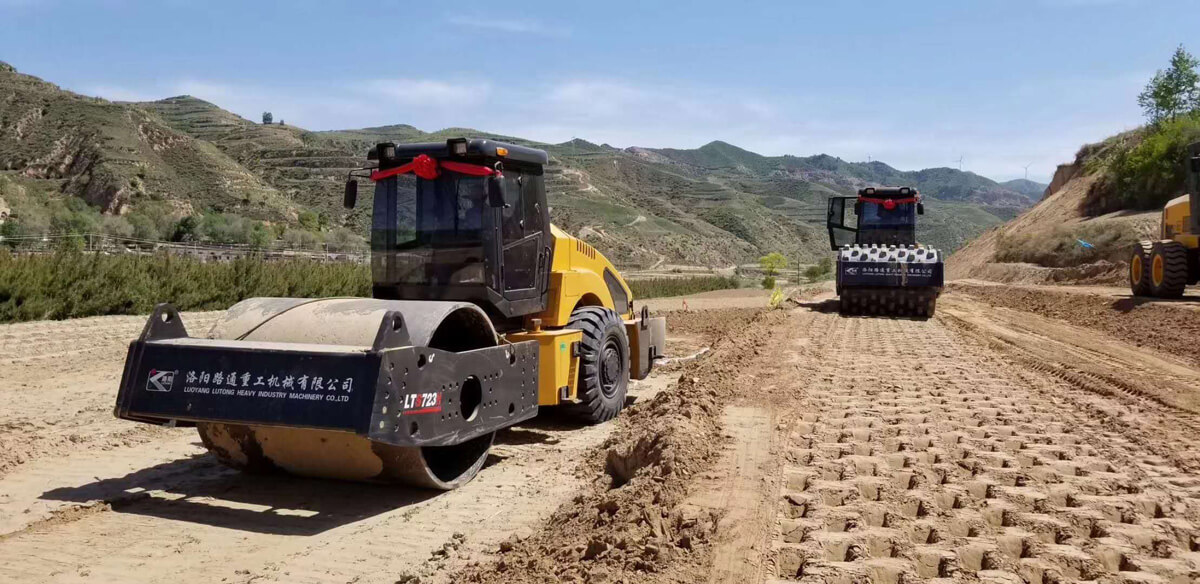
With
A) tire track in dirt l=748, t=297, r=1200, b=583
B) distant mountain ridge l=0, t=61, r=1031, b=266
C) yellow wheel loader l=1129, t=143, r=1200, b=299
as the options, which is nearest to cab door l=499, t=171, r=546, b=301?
tire track in dirt l=748, t=297, r=1200, b=583

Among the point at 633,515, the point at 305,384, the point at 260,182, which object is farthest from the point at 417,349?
the point at 260,182

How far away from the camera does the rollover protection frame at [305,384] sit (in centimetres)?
533

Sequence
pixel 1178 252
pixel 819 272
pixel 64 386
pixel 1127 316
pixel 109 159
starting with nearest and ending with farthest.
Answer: pixel 64 386 < pixel 1127 316 < pixel 1178 252 < pixel 819 272 < pixel 109 159

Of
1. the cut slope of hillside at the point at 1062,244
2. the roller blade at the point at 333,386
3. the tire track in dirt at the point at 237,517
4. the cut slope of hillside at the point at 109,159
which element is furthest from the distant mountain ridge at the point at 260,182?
the roller blade at the point at 333,386

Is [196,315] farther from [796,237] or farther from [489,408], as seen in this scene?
[796,237]

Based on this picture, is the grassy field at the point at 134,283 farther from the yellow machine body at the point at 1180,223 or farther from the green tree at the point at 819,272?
the green tree at the point at 819,272

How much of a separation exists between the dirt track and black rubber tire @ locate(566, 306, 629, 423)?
23 cm

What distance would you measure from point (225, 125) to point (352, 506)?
10312 cm

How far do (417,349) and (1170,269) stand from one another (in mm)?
18793

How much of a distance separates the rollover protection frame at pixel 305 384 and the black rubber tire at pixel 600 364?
87.5 inches

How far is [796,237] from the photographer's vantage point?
107 m

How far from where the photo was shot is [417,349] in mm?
5570

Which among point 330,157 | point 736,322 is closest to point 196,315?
point 736,322

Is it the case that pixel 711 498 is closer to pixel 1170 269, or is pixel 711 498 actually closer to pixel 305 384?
pixel 305 384
